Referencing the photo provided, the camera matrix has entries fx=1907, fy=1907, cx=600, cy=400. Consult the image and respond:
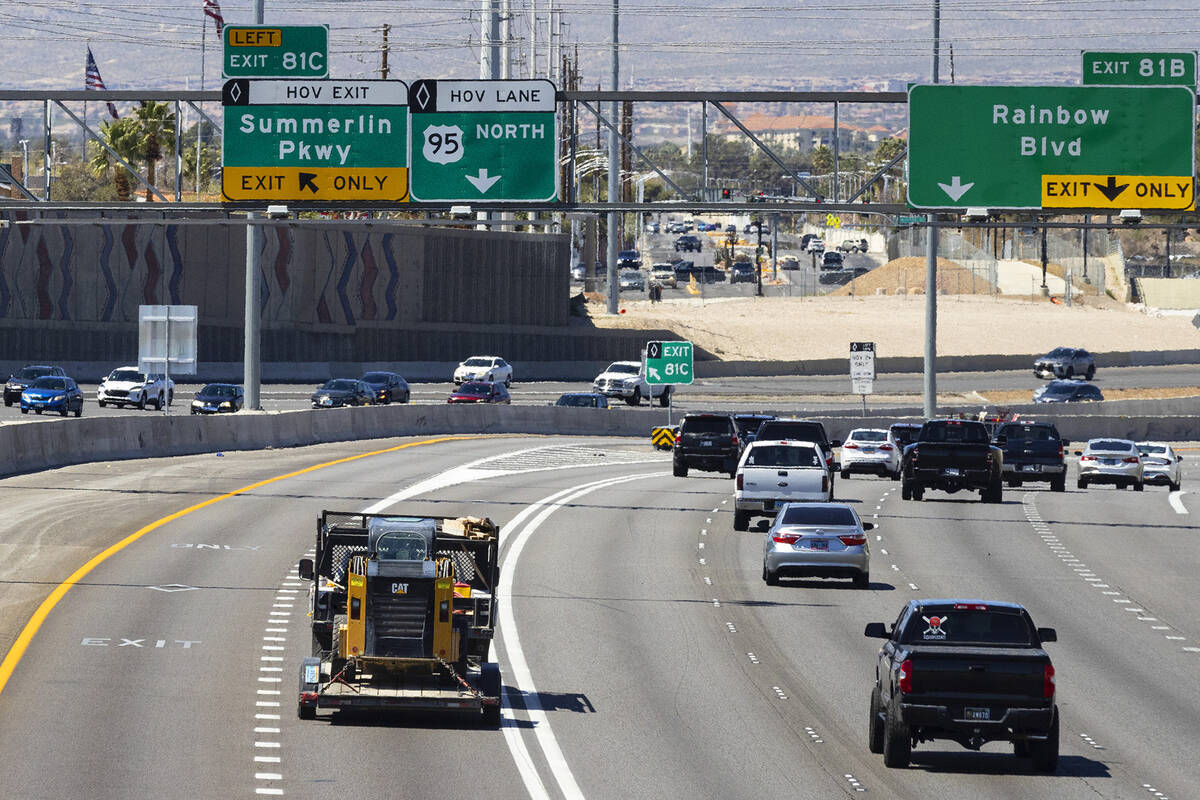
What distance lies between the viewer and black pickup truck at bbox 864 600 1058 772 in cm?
1662

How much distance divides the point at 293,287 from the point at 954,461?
188 feet

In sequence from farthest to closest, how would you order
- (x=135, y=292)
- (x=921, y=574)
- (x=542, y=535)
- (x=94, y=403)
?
(x=135, y=292) → (x=94, y=403) → (x=542, y=535) → (x=921, y=574)

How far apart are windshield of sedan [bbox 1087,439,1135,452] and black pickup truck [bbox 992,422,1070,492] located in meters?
3.16

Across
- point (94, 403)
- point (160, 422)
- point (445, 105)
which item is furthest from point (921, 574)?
point (94, 403)

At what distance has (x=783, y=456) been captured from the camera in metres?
39.1

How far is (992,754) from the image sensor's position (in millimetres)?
18516

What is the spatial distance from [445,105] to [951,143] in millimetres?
10040

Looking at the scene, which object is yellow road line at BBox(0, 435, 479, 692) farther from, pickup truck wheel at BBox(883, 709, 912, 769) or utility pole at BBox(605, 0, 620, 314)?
utility pole at BBox(605, 0, 620, 314)

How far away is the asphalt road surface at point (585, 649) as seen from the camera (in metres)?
16.4

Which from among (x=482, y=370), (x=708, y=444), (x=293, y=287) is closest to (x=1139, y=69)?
(x=708, y=444)

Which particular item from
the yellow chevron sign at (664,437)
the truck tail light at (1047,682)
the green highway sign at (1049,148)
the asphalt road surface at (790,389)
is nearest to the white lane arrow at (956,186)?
the green highway sign at (1049,148)

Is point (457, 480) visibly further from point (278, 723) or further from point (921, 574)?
point (278, 723)

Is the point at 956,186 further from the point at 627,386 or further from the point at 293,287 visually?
the point at 293,287

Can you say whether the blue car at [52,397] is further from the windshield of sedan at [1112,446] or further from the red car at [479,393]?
the windshield of sedan at [1112,446]
